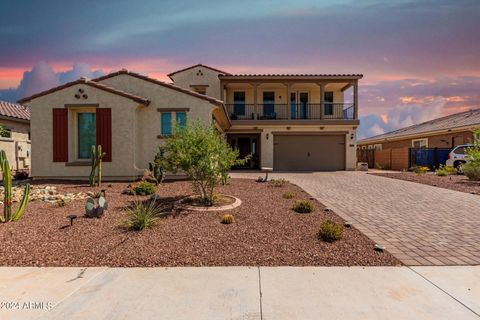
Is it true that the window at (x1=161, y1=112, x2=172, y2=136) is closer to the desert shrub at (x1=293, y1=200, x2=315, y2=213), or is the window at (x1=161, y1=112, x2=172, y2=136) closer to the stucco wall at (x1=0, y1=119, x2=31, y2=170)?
the desert shrub at (x1=293, y1=200, x2=315, y2=213)

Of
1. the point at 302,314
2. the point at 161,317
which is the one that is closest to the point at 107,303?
the point at 161,317

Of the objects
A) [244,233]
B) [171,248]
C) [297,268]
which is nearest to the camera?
[297,268]

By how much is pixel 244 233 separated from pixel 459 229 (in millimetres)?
4599

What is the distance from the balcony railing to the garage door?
6.49 ft

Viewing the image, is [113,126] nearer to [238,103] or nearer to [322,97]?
[238,103]

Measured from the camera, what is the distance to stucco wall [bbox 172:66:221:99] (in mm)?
23172

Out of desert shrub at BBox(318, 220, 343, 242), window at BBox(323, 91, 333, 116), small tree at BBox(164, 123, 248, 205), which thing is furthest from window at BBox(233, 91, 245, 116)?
desert shrub at BBox(318, 220, 343, 242)

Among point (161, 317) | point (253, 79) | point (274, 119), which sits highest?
point (253, 79)

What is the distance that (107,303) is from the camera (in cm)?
321

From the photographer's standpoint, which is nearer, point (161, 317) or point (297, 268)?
point (161, 317)

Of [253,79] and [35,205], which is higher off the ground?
[253,79]

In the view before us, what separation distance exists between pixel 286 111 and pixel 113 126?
1424 centimetres

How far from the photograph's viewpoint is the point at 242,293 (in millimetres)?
3398

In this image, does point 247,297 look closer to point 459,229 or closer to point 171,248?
point 171,248
